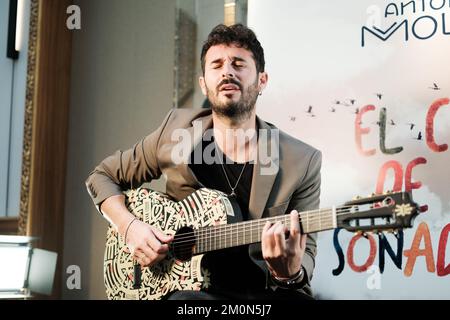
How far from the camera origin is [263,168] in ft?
6.37

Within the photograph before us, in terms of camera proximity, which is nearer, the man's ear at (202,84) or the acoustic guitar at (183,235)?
the acoustic guitar at (183,235)

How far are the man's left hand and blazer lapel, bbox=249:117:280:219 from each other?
0.16m

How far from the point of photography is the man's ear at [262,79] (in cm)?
202

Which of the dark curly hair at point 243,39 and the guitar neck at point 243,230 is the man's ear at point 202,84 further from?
the guitar neck at point 243,230

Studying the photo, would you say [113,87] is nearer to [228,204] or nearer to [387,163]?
[228,204]

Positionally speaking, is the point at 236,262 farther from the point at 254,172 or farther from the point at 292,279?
the point at 254,172

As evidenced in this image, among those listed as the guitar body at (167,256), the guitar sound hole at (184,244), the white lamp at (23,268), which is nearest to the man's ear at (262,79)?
the guitar body at (167,256)

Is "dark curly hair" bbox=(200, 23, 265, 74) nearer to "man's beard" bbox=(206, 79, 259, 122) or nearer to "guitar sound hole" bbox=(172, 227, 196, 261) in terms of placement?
"man's beard" bbox=(206, 79, 259, 122)

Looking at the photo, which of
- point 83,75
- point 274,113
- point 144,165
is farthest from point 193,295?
point 83,75

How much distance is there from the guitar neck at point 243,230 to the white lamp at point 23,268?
2.46 ft

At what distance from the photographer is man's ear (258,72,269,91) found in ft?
6.62

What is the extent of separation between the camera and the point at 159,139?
2.12 m

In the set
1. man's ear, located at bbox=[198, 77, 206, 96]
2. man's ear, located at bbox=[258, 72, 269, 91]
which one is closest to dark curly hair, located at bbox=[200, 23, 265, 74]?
man's ear, located at bbox=[258, 72, 269, 91]
